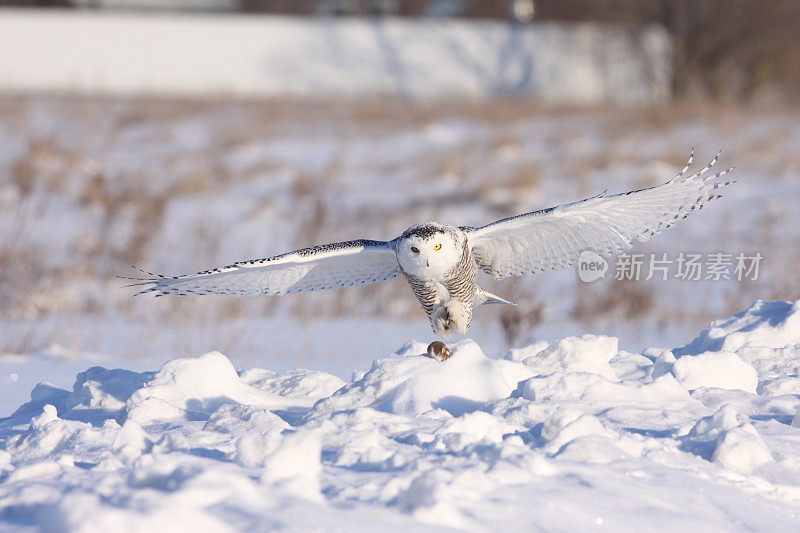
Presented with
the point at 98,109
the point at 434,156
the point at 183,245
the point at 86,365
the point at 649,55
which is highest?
the point at 649,55

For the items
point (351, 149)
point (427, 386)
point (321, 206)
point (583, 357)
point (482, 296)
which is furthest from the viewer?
point (351, 149)

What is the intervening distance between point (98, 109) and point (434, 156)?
6263 millimetres

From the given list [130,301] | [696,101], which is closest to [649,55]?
[696,101]

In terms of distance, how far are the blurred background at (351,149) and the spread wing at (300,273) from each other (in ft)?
4.58

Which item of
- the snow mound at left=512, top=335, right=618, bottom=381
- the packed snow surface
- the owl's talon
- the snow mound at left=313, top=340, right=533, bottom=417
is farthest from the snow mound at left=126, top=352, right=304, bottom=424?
the snow mound at left=512, top=335, right=618, bottom=381

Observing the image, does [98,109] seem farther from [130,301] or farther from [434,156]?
[130,301]

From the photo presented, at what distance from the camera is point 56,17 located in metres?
23.7

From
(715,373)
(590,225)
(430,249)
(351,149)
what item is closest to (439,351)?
(430,249)

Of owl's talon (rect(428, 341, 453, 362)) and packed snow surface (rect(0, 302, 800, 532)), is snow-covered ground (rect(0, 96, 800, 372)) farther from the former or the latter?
owl's talon (rect(428, 341, 453, 362))

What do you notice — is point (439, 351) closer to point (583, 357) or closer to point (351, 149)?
point (583, 357)

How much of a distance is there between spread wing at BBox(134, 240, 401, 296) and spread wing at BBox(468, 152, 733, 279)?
1.64ft

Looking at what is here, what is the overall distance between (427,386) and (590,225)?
1.49 metres

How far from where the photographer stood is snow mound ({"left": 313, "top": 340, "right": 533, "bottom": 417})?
12.3 feet

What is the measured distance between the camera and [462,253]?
4594 millimetres
